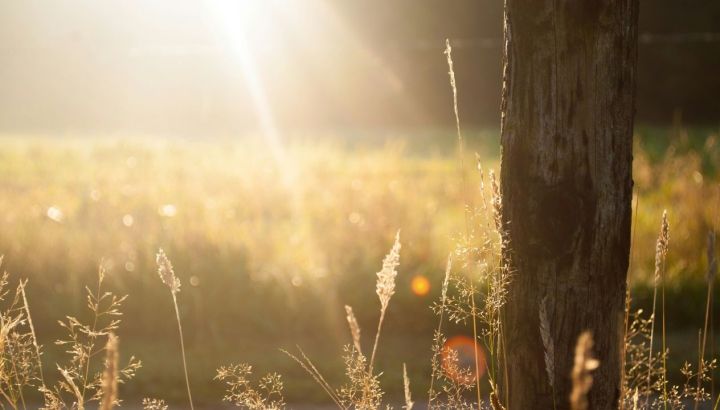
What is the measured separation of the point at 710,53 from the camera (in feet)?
69.6

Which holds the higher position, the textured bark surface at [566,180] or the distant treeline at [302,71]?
the textured bark surface at [566,180]

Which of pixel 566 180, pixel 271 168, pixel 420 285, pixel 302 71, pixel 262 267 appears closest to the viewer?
pixel 566 180

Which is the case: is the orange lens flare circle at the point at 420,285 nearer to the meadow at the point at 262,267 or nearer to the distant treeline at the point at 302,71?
the meadow at the point at 262,267

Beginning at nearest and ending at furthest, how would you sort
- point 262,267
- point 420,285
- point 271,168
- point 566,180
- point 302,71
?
point 566,180, point 420,285, point 262,267, point 271,168, point 302,71

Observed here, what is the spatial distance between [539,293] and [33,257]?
495cm

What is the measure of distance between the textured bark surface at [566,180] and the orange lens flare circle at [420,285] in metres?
3.63

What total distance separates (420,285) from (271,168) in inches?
166

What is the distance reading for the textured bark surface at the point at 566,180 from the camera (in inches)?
95.2

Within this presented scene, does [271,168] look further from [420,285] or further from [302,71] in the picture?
[302,71]

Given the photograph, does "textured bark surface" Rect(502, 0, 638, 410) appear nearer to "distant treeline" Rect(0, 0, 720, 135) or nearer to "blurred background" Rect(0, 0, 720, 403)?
"blurred background" Rect(0, 0, 720, 403)

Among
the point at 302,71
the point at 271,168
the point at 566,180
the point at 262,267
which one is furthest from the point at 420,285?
the point at 302,71

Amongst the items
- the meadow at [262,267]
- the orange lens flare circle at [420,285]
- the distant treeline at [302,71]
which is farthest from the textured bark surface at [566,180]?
the distant treeline at [302,71]

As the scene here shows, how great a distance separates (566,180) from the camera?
2467 mm

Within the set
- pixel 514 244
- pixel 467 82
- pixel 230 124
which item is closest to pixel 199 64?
pixel 230 124
